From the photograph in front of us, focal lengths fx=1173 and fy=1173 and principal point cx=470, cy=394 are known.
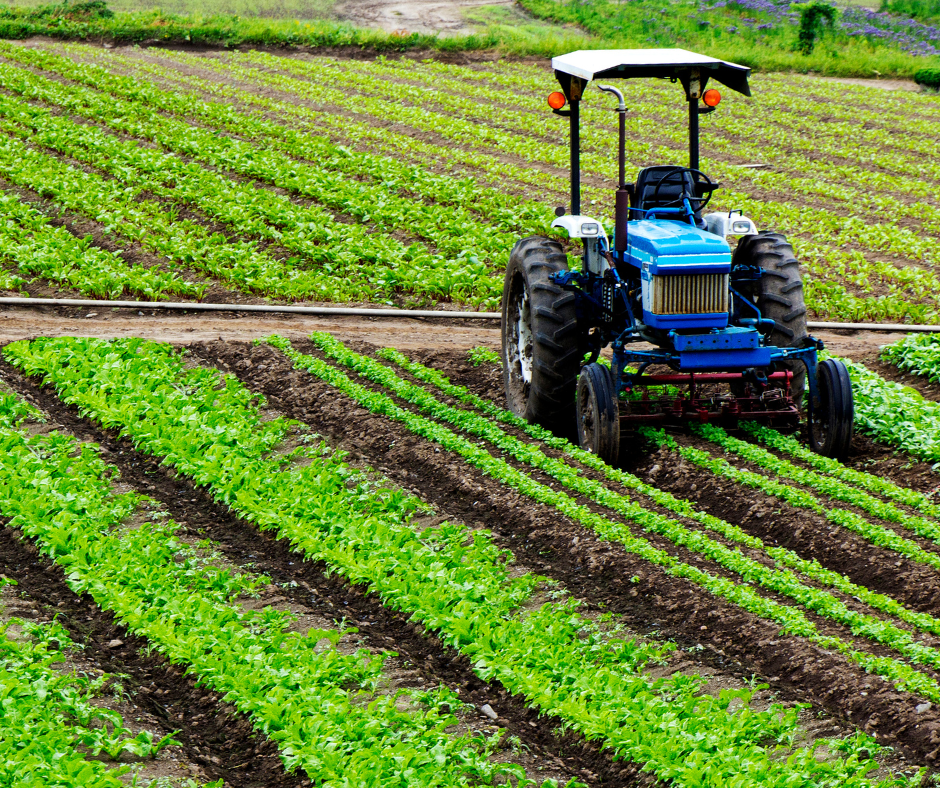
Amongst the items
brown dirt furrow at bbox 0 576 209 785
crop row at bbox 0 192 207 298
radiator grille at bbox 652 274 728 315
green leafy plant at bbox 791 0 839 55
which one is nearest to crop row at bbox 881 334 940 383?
radiator grille at bbox 652 274 728 315

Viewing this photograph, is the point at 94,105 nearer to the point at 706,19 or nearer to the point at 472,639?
the point at 472,639

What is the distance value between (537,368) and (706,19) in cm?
3042

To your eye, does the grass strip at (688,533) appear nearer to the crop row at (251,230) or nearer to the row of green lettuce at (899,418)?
the row of green lettuce at (899,418)

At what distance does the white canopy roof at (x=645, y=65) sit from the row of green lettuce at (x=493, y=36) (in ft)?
73.5

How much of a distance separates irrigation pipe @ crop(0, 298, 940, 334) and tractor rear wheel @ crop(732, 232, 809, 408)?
3.60m

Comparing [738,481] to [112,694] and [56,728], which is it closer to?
[112,694]

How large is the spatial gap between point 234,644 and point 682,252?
4.46 m

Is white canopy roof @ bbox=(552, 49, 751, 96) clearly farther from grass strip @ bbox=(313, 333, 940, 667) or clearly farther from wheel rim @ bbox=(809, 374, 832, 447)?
grass strip @ bbox=(313, 333, 940, 667)

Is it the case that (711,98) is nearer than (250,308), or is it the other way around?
(711,98)

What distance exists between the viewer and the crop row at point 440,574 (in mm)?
5262

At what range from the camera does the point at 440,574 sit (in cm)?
677

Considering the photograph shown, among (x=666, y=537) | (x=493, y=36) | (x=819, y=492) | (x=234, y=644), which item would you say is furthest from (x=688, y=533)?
(x=493, y=36)

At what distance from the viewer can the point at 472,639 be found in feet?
20.4

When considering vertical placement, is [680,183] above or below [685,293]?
above
